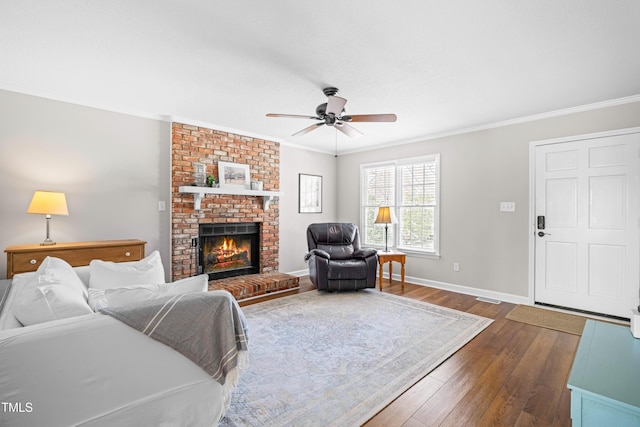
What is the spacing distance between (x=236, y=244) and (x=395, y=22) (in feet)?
12.9

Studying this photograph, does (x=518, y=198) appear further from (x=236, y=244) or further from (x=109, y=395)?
(x=109, y=395)

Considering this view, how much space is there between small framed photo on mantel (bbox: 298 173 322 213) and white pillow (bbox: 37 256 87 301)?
167 inches

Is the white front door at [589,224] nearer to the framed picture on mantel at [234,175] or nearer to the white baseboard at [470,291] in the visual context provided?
the white baseboard at [470,291]

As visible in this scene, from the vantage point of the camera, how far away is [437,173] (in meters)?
5.02

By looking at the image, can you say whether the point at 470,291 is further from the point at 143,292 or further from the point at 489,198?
the point at 143,292

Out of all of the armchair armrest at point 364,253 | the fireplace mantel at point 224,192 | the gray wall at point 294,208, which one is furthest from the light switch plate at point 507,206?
the fireplace mantel at point 224,192

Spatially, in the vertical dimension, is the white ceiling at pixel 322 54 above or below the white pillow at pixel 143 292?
above

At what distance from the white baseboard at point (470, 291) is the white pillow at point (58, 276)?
457 centimetres

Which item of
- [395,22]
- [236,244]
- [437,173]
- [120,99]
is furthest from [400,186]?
[120,99]

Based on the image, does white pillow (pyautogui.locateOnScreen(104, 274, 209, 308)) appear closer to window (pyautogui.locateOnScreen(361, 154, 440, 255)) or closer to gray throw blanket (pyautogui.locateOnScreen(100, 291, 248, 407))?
gray throw blanket (pyautogui.locateOnScreen(100, 291, 248, 407))

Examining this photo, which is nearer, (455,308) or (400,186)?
(455,308)

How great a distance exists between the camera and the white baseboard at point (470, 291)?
4.17 m

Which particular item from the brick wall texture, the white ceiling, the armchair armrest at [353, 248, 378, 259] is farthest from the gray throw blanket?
the armchair armrest at [353, 248, 378, 259]

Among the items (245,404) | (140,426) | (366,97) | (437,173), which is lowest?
(245,404)
